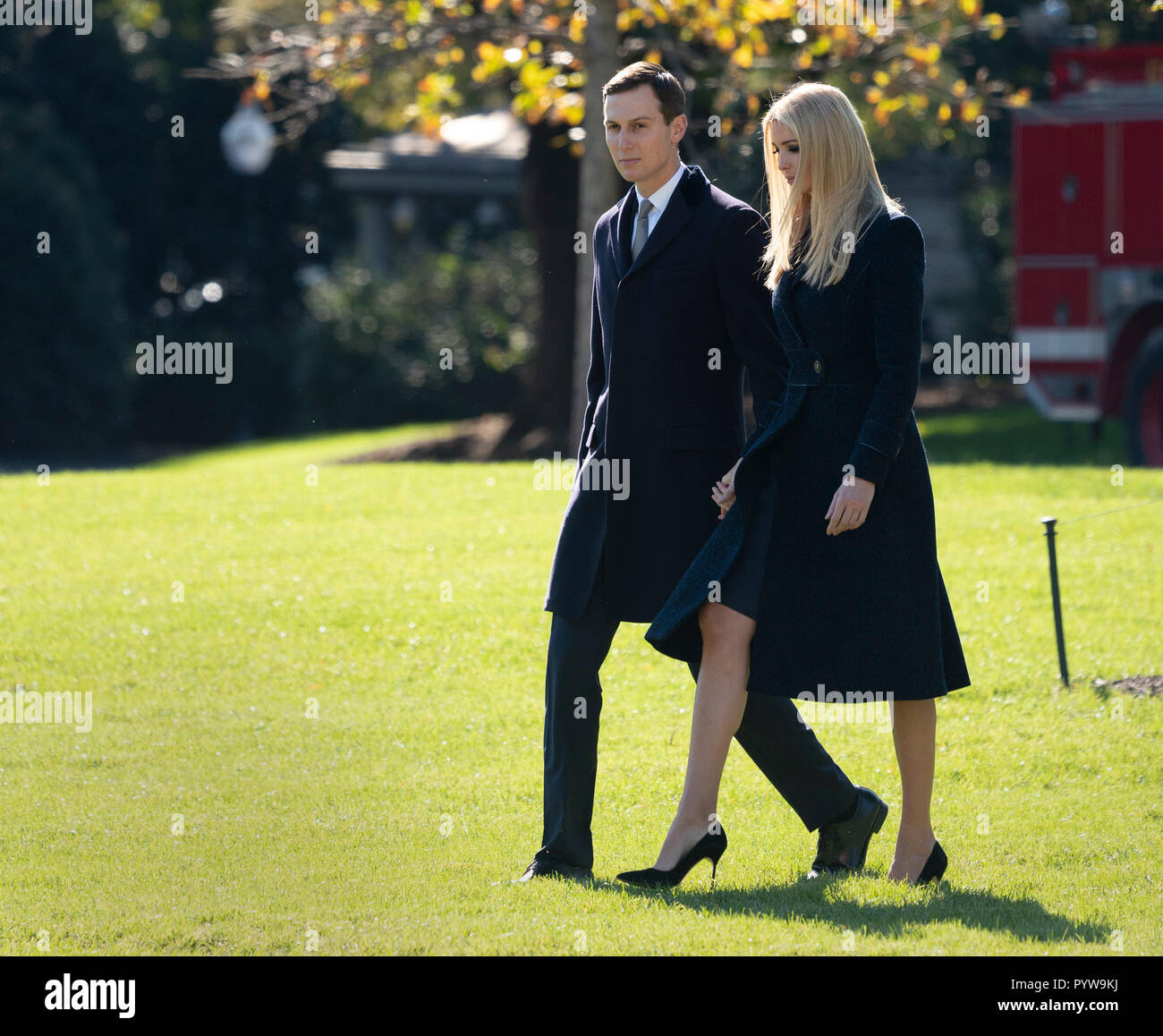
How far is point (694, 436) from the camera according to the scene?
15.9ft

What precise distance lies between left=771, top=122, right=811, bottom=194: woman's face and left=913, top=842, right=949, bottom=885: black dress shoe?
1.93 m

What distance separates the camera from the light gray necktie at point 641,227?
4.95 m

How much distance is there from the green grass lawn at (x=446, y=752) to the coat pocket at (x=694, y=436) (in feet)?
4.23

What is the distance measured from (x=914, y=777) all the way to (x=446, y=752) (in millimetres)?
2505

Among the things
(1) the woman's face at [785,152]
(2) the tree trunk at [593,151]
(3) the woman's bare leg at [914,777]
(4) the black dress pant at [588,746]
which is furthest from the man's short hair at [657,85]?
(2) the tree trunk at [593,151]

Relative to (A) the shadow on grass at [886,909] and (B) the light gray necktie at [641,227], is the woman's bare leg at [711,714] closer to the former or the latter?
(A) the shadow on grass at [886,909]

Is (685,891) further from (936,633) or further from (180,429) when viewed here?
(180,429)

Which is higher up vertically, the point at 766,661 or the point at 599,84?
the point at 599,84

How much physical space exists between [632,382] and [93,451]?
21776 mm

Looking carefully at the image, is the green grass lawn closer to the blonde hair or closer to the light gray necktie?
the blonde hair

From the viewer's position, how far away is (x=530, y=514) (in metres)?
11.1

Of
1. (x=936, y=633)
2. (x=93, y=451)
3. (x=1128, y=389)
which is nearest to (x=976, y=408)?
(x=1128, y=389)

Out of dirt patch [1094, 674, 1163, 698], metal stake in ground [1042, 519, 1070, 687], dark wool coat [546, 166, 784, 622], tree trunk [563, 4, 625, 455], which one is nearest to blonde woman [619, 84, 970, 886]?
dark wool coat [546, 166, 784, 622]

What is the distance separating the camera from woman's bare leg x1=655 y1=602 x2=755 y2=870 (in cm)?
469
